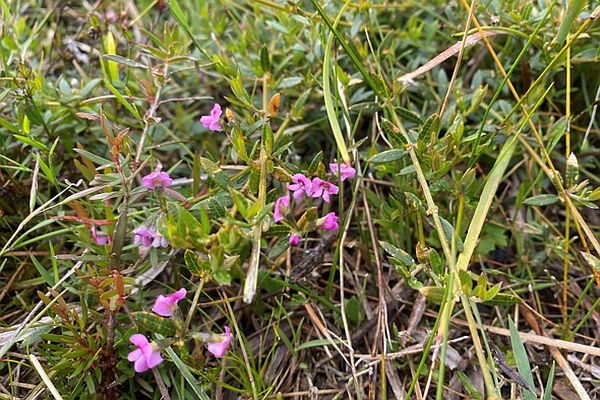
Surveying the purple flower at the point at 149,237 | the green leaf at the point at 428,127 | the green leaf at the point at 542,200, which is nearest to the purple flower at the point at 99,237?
the purple flower at the point at 149,237

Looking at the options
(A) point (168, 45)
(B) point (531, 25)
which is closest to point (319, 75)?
(A) point (168, 45)

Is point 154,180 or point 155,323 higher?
point 154,180

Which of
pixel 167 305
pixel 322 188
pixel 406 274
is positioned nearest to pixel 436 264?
pixel 406 274

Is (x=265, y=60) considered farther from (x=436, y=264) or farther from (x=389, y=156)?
(x=436, y=264)

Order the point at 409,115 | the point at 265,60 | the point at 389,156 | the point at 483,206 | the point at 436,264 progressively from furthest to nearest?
the point at 265,60, the point at 409,115, the point at 389,156, the point at 483,206, the point at 436,264

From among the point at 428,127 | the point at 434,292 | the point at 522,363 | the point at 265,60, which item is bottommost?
the point at 522,363

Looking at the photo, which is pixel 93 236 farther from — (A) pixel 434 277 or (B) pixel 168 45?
(A) pixel 434 277

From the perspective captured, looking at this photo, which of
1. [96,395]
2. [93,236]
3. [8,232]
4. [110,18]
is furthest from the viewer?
[110,18]
